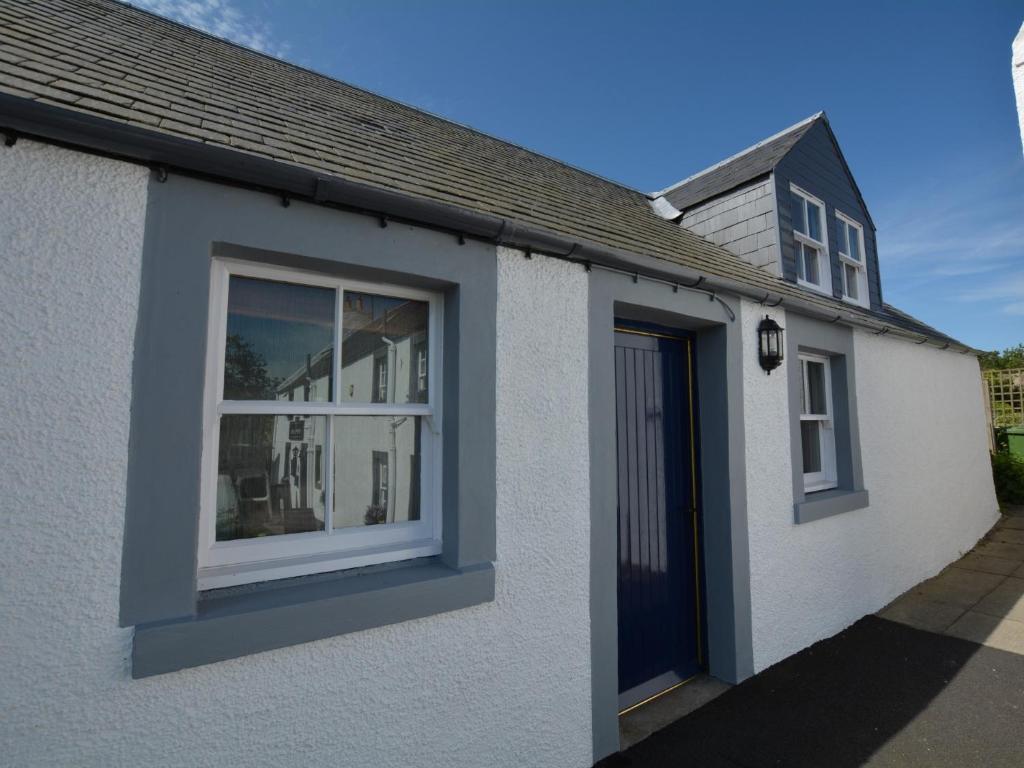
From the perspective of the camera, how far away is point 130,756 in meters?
1.90

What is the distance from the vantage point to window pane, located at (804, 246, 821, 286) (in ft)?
22.3

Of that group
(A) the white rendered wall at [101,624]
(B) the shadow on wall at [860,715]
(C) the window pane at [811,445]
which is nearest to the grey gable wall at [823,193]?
(C) the window pane at [811,445]

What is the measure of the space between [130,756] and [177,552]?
2.45ft

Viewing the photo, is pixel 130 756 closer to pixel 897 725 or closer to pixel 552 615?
pixel 552 615

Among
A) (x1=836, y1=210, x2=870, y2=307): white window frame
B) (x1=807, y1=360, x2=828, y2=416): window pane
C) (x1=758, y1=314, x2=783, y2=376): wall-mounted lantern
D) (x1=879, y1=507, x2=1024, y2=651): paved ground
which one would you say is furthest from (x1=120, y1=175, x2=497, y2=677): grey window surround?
(x1=836, y1=210, x2=870, y2=307): white window frame

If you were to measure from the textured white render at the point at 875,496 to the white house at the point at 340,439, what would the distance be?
0.07 m

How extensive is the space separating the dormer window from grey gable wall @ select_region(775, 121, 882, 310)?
0.38ft

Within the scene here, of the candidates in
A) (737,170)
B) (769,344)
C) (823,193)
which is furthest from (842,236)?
(769,344)

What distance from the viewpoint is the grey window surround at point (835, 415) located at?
15.9 ft

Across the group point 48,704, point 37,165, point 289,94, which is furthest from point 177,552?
point 289,94

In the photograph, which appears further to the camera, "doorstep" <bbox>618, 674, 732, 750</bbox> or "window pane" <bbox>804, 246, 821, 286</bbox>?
"window pane" <bbox>804, 246, 821, 286</bbox>

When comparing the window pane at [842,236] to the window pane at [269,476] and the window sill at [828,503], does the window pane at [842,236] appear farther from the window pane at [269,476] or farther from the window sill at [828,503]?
the window pane at [269,476]

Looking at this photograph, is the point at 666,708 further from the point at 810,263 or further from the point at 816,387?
the point at 810,263

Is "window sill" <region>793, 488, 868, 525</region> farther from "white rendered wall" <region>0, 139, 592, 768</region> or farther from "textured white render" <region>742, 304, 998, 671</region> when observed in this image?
"white rendered wall" <region>0, 139, 592, 768</region>
